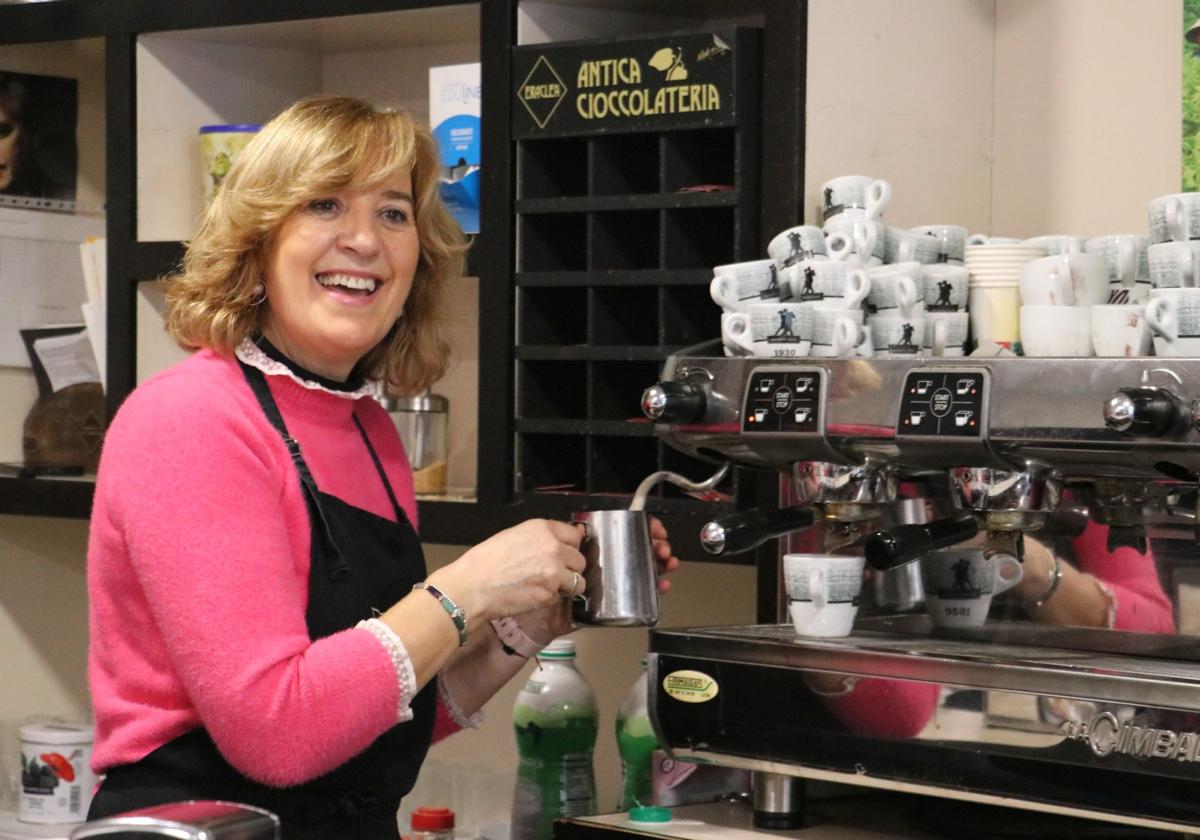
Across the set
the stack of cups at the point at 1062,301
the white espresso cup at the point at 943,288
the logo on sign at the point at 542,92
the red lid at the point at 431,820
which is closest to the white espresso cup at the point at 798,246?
the white espresso cup at the point at 943,288

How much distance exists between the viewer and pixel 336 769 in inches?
64.6

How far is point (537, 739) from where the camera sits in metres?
2.38

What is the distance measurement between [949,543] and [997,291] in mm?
295

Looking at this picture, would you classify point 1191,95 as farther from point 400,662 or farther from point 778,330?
point 400,662

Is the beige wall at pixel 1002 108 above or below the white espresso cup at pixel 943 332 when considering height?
above

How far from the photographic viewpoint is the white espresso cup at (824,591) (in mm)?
1724

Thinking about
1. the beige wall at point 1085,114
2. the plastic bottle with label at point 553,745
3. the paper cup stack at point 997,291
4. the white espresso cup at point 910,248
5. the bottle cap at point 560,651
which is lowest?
the plastic bottle with label at point 553,745

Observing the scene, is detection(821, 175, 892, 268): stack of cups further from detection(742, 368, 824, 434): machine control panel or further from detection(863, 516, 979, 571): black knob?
detection(863, 516, 979, 571): black knob

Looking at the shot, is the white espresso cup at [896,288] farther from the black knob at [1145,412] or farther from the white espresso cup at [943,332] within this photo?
the black knob at [1145,412]

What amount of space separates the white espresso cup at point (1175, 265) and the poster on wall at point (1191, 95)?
0.53 meters

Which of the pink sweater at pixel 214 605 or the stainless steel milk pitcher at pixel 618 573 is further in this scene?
the stainless steel milk pitcher at pixel 618 573

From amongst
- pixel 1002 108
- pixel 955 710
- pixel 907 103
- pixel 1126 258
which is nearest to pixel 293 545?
pixel 955 710

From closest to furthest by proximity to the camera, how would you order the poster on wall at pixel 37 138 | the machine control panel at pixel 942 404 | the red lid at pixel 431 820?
the machine control panel at pixel 942 404, the red lid at pixel 431 820, the poster on wall at pixel 37 138

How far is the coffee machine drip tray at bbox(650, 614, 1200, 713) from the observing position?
1477 mm
